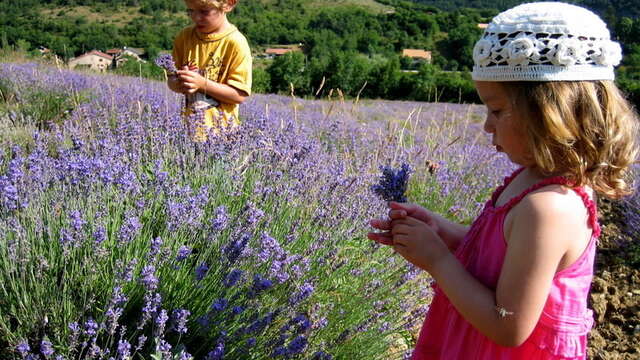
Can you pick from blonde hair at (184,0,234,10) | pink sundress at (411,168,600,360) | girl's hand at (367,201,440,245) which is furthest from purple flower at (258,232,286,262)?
blonde hair at (184,0,234,10)

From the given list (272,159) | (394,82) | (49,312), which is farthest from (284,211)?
A: (394,82)

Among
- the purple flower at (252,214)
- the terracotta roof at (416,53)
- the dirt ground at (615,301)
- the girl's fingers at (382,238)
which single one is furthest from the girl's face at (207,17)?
the terracotta roof at (416,53)

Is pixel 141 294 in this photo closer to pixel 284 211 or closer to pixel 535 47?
pixel 284 211

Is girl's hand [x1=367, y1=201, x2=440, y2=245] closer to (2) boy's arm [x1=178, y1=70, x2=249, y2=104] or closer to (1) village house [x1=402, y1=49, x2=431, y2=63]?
(2) boy's arm [x1=178, y1=70, x2=249, y2=104]

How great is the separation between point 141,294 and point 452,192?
243cm

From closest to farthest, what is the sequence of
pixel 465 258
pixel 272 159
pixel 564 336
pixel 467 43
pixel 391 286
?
pixel 564 336
pixel 465 258
pixel 391 286
pixel 272 159
pixel 467 43

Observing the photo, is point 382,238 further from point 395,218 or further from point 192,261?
point 192,261

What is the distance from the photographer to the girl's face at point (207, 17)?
286 centimetres

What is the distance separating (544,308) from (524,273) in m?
0.19

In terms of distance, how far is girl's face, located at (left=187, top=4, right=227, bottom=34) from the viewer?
2.86 meters

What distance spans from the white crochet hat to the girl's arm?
0.24 metres

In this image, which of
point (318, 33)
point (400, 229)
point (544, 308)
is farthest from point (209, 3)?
point (318, 33)

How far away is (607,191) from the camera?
116 cm

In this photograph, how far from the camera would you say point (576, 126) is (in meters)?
1.07
